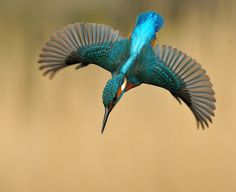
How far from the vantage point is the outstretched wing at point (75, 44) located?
8.37 ft

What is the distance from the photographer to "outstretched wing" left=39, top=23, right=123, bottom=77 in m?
2.55

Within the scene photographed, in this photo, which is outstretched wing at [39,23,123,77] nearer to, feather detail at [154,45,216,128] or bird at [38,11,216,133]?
bird at [38,11,216,133]

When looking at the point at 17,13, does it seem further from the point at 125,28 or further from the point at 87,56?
the point at 87,56

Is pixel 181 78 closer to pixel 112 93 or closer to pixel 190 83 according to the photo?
pixel 190 83

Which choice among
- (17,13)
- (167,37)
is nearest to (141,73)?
(167,37)

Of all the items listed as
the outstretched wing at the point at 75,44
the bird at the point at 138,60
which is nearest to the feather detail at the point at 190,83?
the bird at the point at 138,60

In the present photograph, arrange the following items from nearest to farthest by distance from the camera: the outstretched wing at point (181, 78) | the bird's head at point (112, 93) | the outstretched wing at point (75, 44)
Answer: the bird's head at point (112, 93) → the outstretched wing at point (181, 78) → the outstretched wing at point (75, 44)

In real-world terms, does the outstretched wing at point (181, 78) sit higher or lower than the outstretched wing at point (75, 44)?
lower

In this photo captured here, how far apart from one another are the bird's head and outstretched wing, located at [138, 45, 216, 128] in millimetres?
92

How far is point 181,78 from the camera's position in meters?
2.48

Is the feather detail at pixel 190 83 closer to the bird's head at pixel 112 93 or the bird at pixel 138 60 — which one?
the bird at pixel 138 60

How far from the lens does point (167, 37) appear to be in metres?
3.37

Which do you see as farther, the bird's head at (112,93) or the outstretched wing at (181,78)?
the outstretched wing at (181,78)

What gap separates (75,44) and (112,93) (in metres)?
0.34
